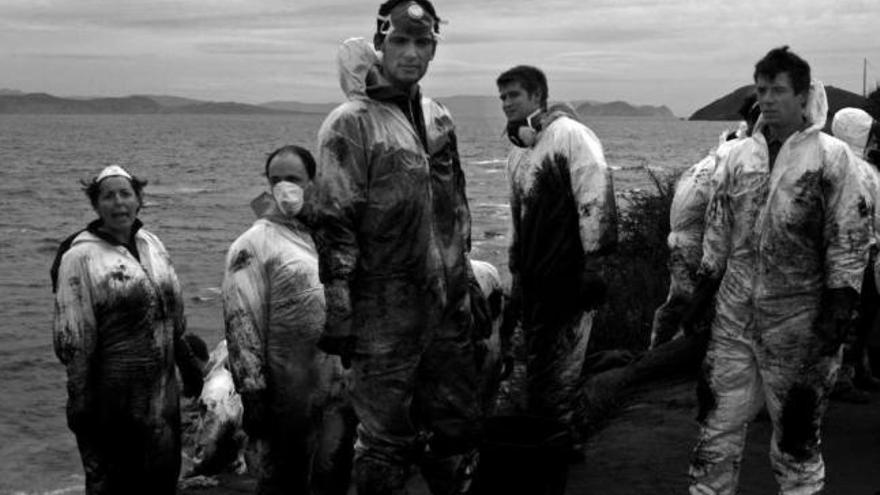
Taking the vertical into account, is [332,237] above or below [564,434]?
above

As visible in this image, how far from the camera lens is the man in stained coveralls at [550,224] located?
24.1 ft

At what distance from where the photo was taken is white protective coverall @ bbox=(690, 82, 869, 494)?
5.66 metres

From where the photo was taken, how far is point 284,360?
241 inches

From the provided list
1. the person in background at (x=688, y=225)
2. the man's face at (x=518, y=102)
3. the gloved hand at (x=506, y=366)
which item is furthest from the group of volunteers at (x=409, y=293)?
the person in background at (x=688, y=225)

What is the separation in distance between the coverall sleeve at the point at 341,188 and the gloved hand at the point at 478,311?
685 mm

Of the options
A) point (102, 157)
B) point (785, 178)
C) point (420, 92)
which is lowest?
point (102, 157)

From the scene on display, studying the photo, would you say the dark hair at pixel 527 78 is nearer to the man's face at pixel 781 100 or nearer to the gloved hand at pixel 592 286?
the gloved hand at pixel 592 286

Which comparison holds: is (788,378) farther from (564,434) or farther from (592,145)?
(592,145)

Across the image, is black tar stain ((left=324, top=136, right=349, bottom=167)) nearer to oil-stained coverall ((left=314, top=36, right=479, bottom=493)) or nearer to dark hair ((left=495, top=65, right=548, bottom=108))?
oil-stained coverall ((left=314, top=36, right=479, bottom=493))

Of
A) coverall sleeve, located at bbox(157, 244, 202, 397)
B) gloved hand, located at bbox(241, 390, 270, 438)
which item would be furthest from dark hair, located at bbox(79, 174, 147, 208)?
gloved hand, located at bbox(241, 390, 270, 438)

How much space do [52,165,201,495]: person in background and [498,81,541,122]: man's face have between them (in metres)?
2.32

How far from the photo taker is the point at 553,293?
7.58 metres

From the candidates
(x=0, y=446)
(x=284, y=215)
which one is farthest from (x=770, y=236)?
(x=0, y=446)

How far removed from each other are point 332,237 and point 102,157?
3240 inches
